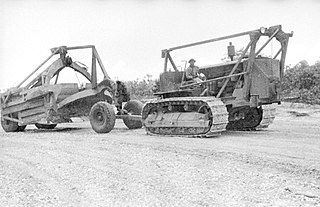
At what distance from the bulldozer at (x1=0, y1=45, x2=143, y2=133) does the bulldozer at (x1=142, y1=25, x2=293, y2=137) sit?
6.47 feet

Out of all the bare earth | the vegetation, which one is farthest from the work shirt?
the vegetation

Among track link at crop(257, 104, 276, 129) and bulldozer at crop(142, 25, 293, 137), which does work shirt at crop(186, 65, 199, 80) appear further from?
Answer: track link at crop(257, 104, 276, 129)

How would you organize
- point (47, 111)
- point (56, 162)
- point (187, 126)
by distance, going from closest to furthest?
point (56, 162)
point (187, 126)
point (47, 111)

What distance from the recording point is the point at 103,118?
14.0 meters

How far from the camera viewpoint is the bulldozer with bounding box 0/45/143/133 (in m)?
15.2

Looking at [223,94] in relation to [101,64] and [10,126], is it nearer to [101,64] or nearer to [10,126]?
[101,64]

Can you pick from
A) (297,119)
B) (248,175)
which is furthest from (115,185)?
(297,119)

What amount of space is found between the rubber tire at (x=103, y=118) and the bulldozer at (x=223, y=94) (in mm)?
985

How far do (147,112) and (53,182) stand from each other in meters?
6.95

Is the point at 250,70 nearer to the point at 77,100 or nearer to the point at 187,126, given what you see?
the point at 187,126

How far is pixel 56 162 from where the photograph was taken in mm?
8242

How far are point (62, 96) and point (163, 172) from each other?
9174 millimetres

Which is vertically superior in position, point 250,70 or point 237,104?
point 250,70

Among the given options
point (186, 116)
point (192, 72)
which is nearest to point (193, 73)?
point (192, 72)
